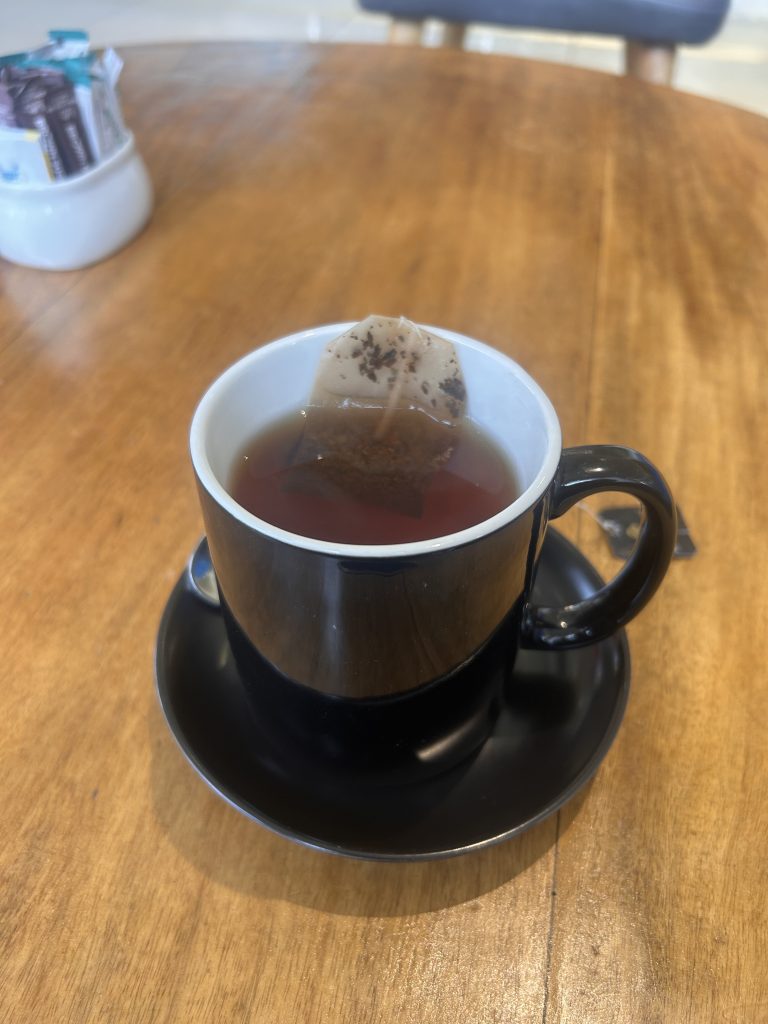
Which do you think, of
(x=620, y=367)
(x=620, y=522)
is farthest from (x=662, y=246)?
(x=620, y=522)

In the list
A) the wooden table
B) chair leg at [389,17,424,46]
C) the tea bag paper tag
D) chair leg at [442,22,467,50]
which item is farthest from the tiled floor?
the tea bag paper tag

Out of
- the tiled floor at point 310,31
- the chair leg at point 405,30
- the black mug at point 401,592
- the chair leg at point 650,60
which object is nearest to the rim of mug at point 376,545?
the black mug at point 401,592

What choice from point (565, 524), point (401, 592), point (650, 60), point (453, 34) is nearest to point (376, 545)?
point (401, 592)

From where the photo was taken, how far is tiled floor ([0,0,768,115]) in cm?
339

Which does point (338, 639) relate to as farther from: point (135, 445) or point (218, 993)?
point (135, 445)

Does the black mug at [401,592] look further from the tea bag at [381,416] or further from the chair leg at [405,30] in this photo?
the chair leg at [405,30]

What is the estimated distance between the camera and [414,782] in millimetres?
453

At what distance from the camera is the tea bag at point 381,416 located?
0.47 m

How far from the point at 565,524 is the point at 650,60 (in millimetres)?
1535

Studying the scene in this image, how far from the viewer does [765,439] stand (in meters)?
0.69

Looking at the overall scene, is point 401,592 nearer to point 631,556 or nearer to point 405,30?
point 631,556

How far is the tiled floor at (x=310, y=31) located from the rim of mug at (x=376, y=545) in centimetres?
346

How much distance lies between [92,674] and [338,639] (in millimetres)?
219

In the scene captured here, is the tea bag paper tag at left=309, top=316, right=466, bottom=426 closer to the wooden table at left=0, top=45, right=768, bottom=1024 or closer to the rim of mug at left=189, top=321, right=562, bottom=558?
the rim of mug at left=189, top=321, right=562, bottom=558
